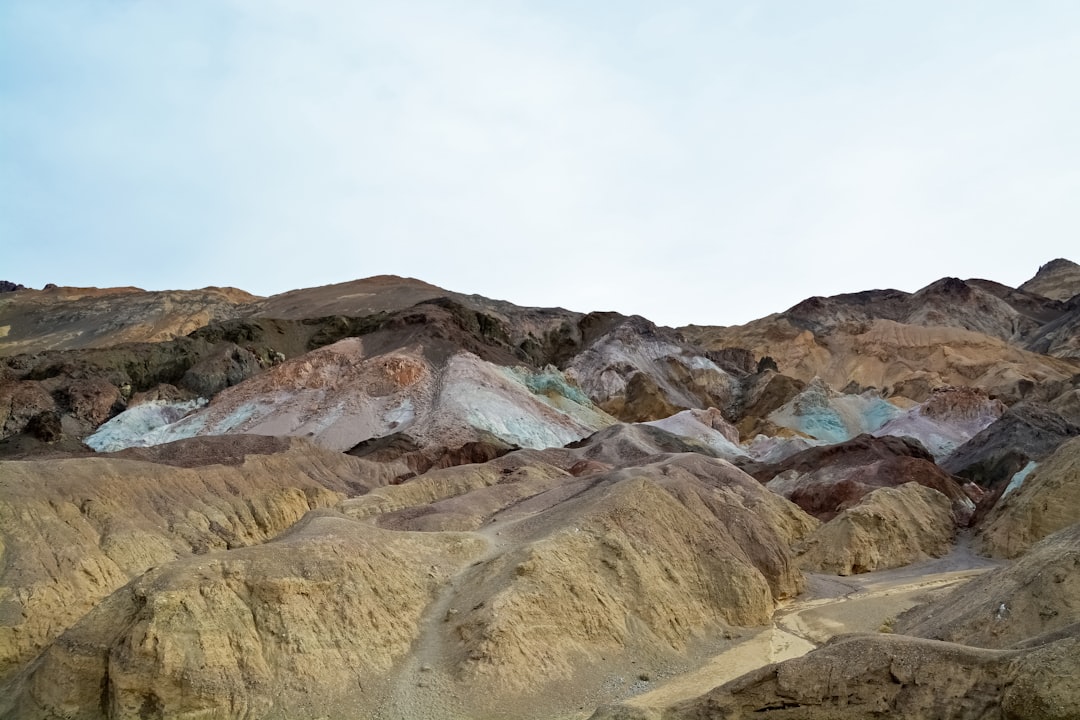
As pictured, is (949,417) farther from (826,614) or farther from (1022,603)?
(1022,603)

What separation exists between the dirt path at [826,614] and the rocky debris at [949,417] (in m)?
36.2

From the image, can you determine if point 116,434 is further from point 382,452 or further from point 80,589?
point 80,589

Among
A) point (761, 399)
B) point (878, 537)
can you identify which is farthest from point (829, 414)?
point (878, 537)

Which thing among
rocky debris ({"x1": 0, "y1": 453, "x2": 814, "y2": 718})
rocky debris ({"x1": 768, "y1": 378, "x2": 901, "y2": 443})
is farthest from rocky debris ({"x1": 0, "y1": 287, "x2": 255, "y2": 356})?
rocky debris ({"x1": 0, "y1": 453, "x2": 814, "y2": 718})

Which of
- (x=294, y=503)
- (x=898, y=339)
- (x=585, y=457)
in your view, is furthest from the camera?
(x=898, y=339)

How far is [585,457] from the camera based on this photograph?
43156 millimetres

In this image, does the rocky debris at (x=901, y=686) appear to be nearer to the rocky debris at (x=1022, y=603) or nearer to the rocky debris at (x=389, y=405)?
the rocky debris at (x=1022, y=603)

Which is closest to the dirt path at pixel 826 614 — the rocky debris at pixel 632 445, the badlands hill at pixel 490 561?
the badlands hill at pixel 490 561

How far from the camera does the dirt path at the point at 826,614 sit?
15.4m

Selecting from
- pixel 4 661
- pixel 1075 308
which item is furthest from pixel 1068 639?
pixel 1075 308

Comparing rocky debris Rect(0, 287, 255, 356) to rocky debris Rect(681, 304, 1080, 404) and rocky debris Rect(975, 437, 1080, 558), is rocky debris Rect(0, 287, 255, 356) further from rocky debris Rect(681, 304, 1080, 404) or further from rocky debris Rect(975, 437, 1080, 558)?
rocky debris Rect(975, 437, 1080, 558)

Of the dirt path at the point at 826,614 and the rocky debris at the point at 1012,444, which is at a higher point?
the rocky debris at the point at 1012,444

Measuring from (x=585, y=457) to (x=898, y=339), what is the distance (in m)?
75.3

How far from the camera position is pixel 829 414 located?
72.1m
